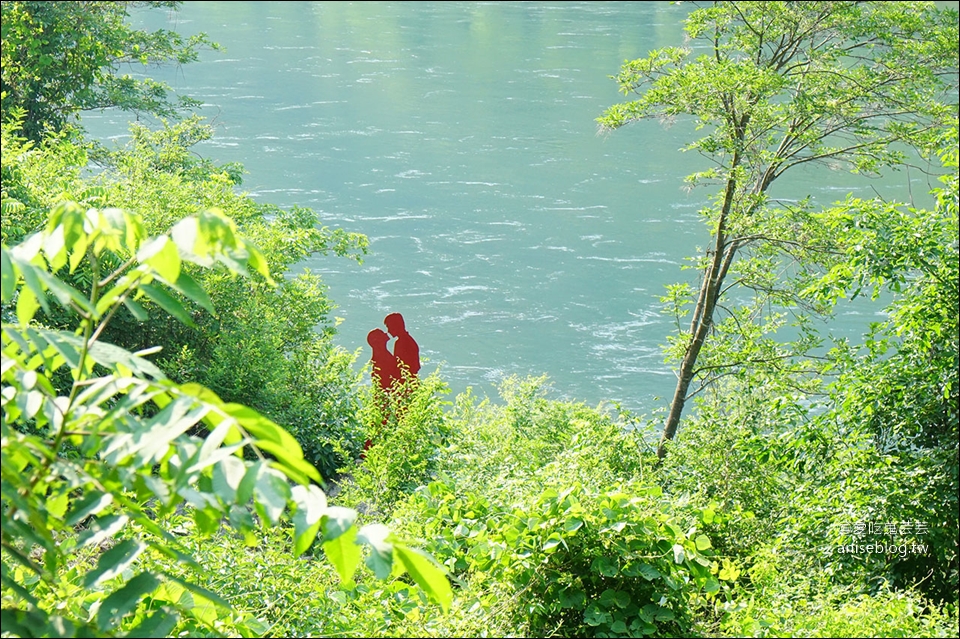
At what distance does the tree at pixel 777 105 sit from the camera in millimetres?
7922

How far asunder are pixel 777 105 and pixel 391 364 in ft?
12.8

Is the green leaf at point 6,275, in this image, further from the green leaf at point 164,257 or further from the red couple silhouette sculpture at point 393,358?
the red couple silhouette sculpture at point 393,358

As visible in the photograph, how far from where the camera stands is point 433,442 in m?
6.37

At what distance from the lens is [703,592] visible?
3.76m

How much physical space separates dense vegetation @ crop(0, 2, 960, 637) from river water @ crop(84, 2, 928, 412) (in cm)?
269

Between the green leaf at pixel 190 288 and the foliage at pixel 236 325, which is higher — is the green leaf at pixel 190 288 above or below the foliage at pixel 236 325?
above

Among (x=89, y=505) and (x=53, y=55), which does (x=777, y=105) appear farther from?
(x=53, y=55)

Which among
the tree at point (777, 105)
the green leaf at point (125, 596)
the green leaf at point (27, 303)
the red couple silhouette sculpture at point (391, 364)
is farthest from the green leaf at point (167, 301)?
the tree at point (777, 105)

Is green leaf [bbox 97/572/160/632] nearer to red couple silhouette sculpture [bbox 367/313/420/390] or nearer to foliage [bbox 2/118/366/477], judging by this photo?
red couple silhouette sculpture [bbox 367/313/420/390]

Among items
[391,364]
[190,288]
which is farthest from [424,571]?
[391,364]

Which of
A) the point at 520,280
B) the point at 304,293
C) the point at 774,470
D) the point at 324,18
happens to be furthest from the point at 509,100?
the point at 774,470

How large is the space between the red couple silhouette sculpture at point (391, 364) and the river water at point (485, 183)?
4.95 feet

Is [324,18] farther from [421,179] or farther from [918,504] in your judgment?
[918,504]

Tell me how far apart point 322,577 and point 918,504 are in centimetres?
248
